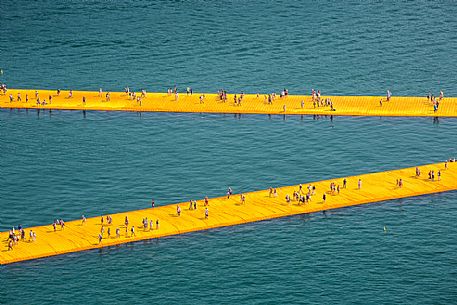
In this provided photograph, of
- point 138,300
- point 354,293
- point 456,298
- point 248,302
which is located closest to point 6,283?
point 138,300

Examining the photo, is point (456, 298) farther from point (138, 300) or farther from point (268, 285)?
point (138, 300)

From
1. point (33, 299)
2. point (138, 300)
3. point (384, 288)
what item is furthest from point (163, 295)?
point (384, 288)

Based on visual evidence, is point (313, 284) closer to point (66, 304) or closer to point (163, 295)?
point (163, 295)

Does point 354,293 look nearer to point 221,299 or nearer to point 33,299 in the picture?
point 221,299

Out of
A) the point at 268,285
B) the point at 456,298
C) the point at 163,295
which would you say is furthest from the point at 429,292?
the point at 163,295

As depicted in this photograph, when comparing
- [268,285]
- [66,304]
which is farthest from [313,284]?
[66,304]

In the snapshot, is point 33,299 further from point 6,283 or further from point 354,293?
point 354,293
